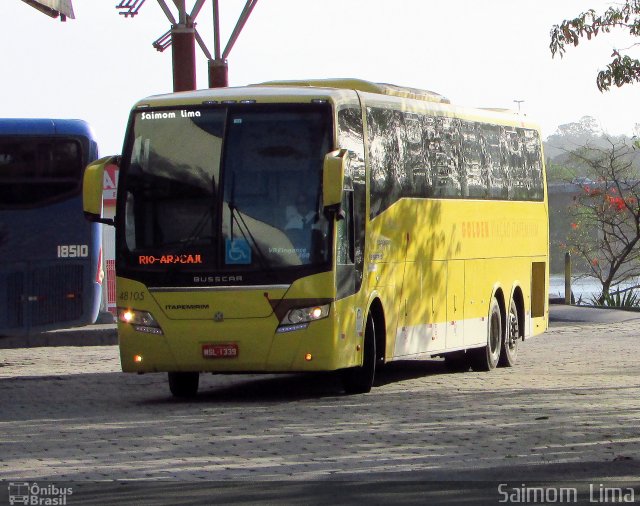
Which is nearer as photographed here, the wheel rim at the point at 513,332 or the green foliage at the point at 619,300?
the wheel rim at the point at 513,332

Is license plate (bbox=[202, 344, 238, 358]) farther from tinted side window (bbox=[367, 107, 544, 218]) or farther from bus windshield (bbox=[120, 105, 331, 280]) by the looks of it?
tinted side window (bbox=[367, 107, 544, 218])

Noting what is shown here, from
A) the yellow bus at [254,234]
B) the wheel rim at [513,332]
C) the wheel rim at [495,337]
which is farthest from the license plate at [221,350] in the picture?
the wheel rim at [513,332]

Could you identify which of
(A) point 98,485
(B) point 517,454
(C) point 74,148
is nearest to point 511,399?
(B) point 517,454

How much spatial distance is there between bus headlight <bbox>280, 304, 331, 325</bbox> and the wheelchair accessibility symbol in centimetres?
68

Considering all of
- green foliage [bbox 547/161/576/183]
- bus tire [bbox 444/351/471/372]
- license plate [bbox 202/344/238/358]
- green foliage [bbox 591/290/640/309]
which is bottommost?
bus tire [bbox 444/351/471/372]

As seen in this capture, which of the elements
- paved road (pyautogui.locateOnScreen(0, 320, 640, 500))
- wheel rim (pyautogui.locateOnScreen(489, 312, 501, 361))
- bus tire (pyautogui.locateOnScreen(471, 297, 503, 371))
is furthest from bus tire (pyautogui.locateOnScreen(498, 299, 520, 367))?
paved road (pyautogui.locateOnScreen(0, 320, 640, 500))

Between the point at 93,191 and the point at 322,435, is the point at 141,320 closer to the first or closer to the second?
the point at 93,191

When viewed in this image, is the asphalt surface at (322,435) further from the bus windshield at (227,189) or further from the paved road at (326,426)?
the bus windshield at (227,189)

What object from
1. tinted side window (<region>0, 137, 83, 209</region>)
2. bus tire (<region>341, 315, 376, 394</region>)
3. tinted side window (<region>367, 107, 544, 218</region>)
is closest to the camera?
bus tire (<region>341, 315, 376, 394</region>)

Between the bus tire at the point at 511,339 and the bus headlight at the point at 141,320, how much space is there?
24.1 ft

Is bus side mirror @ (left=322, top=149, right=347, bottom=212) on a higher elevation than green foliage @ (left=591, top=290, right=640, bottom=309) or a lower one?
higher

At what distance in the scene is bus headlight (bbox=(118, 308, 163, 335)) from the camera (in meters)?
16.9

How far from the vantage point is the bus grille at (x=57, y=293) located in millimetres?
26141

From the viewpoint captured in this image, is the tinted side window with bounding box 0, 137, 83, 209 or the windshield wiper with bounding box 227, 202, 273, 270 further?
the tinted side window with bounding box 0, 137, 83, 209
